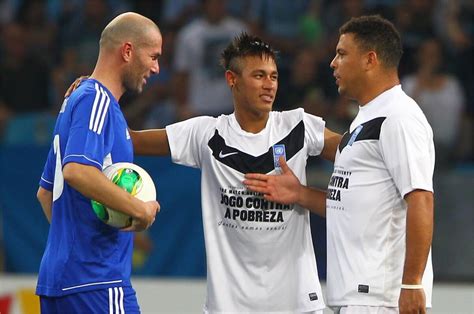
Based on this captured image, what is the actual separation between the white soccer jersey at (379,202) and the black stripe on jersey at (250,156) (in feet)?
1.96

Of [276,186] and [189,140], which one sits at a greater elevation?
[189,140]

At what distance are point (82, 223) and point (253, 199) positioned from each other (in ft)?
3.60

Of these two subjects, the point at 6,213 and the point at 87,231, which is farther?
the point at 6,213

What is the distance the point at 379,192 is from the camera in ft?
17.5

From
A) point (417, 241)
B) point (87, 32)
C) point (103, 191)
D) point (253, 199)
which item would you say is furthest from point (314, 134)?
point (87, 32)

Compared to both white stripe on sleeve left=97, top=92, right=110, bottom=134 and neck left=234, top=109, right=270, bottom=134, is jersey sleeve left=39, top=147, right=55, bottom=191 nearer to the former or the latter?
white stripe on sleeve left=97, top=92, right=110, bottom=134

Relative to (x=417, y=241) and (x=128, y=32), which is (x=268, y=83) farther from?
(x=417, y=241)

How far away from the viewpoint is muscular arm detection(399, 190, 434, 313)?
506 cm

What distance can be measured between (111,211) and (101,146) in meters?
0.33

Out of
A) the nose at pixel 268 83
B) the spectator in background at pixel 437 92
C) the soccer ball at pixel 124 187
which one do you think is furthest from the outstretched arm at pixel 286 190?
the spectator in background at pixel 437 92

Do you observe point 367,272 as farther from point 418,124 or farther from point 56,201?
point 56,201

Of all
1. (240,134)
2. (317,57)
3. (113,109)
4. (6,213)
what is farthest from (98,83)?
(317,57)

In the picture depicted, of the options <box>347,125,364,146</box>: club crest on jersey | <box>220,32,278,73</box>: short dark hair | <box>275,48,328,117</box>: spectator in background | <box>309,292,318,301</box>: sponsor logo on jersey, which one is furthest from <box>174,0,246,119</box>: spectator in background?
<box>347,125,364,146</box>: club crest on jersey

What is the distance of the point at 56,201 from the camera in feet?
17.4
